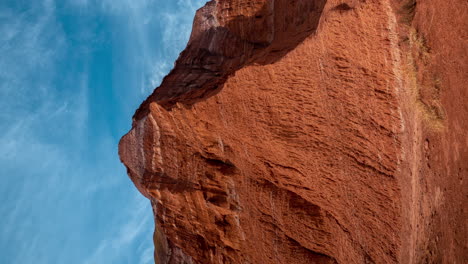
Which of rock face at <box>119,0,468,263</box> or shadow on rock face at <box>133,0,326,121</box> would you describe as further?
shadow on rock face at <box>133,0,326,121</box>

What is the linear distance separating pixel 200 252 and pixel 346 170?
5.20 m

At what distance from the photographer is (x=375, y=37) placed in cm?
689

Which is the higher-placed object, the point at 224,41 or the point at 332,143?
the point at 224,41

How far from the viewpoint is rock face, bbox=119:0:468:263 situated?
697 centimetres

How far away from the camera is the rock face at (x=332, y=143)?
6969 millimetres

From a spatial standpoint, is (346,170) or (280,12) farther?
(280,12)

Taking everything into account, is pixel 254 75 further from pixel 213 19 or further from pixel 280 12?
pixel 213 19

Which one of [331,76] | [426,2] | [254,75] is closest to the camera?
[426,2]

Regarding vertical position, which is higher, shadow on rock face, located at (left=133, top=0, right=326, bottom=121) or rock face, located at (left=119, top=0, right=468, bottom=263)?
shadow on rock face, located at (left=133, top=0, right=326, bottom=121)

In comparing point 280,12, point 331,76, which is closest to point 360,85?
point 331,76

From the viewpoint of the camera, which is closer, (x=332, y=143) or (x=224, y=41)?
(x=332, y=143)

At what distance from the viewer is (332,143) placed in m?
7.65

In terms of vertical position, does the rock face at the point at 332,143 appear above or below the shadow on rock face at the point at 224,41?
below

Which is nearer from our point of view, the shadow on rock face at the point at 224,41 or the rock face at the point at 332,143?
the rock face at the point at 332,143
